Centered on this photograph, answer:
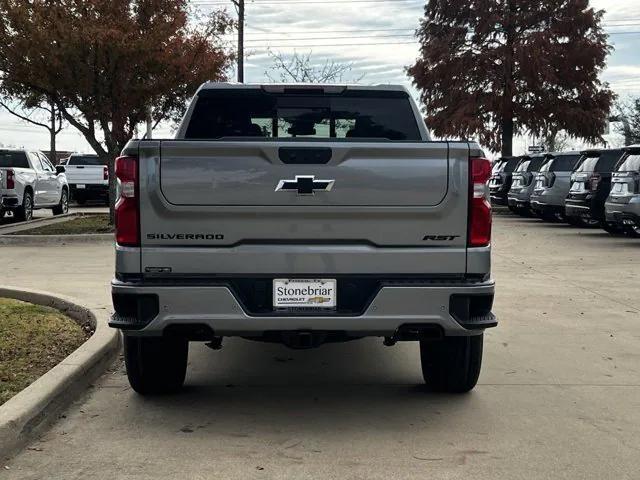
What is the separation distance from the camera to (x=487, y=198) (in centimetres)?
448

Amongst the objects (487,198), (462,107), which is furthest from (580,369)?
(462,107)

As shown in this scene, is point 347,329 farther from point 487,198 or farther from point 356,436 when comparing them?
point 487,198

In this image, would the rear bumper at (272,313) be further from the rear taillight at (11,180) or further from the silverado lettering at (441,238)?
the rear taillight at (11,180)

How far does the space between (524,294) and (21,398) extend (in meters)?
6.49

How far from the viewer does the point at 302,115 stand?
20.5ft

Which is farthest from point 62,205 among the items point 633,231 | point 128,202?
point 128,202

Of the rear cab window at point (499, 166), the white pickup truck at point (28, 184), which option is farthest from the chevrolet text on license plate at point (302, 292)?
the rear cab window at point (499, 166)

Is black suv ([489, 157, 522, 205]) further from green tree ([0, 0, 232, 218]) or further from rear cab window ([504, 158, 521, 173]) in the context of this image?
green tree ([0, 0, 232, 218])

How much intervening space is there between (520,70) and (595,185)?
20.3m

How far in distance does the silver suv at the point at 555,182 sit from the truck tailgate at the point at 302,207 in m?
16.3

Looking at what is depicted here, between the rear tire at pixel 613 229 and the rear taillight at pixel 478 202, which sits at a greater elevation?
the rear taillight at pixel 478 202

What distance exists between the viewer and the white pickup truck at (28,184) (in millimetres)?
18578

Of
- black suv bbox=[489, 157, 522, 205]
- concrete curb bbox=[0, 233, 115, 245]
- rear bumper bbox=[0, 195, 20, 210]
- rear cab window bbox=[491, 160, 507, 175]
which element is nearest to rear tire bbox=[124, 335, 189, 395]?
concrete curb bbox=[0, 233, 115, 245]

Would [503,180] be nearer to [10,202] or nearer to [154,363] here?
[10,202]
